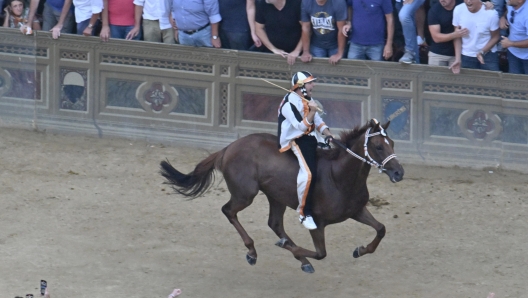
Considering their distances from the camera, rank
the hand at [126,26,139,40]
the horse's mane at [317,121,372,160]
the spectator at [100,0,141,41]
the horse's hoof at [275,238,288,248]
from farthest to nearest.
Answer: the hand at [126,26,139,40] → the spectator at [100,0,141,41] → the horse's hoof at [275,238,288,248] → the horse's mane at [317,121,372,160]

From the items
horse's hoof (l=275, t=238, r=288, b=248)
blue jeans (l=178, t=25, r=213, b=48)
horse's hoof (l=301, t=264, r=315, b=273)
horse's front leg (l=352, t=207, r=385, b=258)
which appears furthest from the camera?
blue jeans (l=178, t=25, r=213, b=48)

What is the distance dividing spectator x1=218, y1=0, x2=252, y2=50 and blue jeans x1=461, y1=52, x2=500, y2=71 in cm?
297

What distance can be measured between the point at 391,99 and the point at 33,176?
191 inches

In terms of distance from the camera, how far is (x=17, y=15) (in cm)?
1428

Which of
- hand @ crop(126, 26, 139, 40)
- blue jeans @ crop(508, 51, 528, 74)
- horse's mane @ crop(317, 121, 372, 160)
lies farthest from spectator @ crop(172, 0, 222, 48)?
horse's mane @ crop(317, 121, 372, 160)

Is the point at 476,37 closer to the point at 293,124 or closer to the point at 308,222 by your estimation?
the point at 293,124

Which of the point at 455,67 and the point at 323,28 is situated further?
the point at 323,28

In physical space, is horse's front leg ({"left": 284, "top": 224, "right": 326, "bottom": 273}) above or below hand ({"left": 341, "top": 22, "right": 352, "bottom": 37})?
below

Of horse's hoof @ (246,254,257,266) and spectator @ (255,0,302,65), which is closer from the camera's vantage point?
horse's hoof @ (246,254,257,266)

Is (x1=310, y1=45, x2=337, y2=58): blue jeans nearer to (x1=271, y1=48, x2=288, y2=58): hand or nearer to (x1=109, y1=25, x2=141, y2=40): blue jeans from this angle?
(x1=271, y1=48, x2=288, y2=58): hand

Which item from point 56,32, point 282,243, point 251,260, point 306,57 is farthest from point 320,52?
point 251,260

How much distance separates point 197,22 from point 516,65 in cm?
429

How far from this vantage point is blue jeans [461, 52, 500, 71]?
12695 millimetres

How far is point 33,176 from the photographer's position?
12.7 meters
